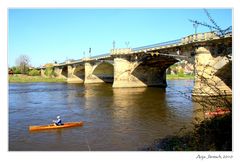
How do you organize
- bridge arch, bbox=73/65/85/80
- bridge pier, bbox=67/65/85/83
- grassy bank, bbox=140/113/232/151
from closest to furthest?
grassy bank, bbox=140/113/232/151 < bridge arch, bbox=73/65/85/80 < bridge pier, bbox=67/65/85/83

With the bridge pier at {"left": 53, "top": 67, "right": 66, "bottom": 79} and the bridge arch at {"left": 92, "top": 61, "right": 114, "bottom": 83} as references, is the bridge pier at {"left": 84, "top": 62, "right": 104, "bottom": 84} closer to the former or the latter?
the bridge arch at {"left": 92, "top": 61, "right": 114, "bottom": 83}

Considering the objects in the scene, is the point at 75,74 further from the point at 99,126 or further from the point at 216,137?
the point at 216,137

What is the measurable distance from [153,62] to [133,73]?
177 inches

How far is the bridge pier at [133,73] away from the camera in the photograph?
4706 cm

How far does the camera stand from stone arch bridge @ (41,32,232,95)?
26.7m

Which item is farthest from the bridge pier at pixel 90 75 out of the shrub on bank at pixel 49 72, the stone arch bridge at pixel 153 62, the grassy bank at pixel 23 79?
the shrub on bank at pixel 49 72

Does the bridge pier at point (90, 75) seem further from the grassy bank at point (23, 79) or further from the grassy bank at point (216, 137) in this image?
the grassy bank at point (216, 137)

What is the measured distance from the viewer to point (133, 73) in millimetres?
47438

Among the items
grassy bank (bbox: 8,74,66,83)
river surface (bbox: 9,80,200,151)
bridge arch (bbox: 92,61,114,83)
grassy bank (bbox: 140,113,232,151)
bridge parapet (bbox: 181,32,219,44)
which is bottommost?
river surface (bbox: 9,80,200,151)

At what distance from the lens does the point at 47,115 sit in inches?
871

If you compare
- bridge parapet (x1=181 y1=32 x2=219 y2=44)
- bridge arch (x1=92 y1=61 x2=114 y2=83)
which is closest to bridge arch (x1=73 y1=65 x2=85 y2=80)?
bridge arch (x1=92 y1=61 x2=114 y2=83)

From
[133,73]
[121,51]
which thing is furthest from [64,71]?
Answer: [133,73]

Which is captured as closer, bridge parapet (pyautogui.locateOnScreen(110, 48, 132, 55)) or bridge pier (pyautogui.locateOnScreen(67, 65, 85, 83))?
bridge parapet (pyautogui.locateOnScreen(110, 48, 132, 55))
